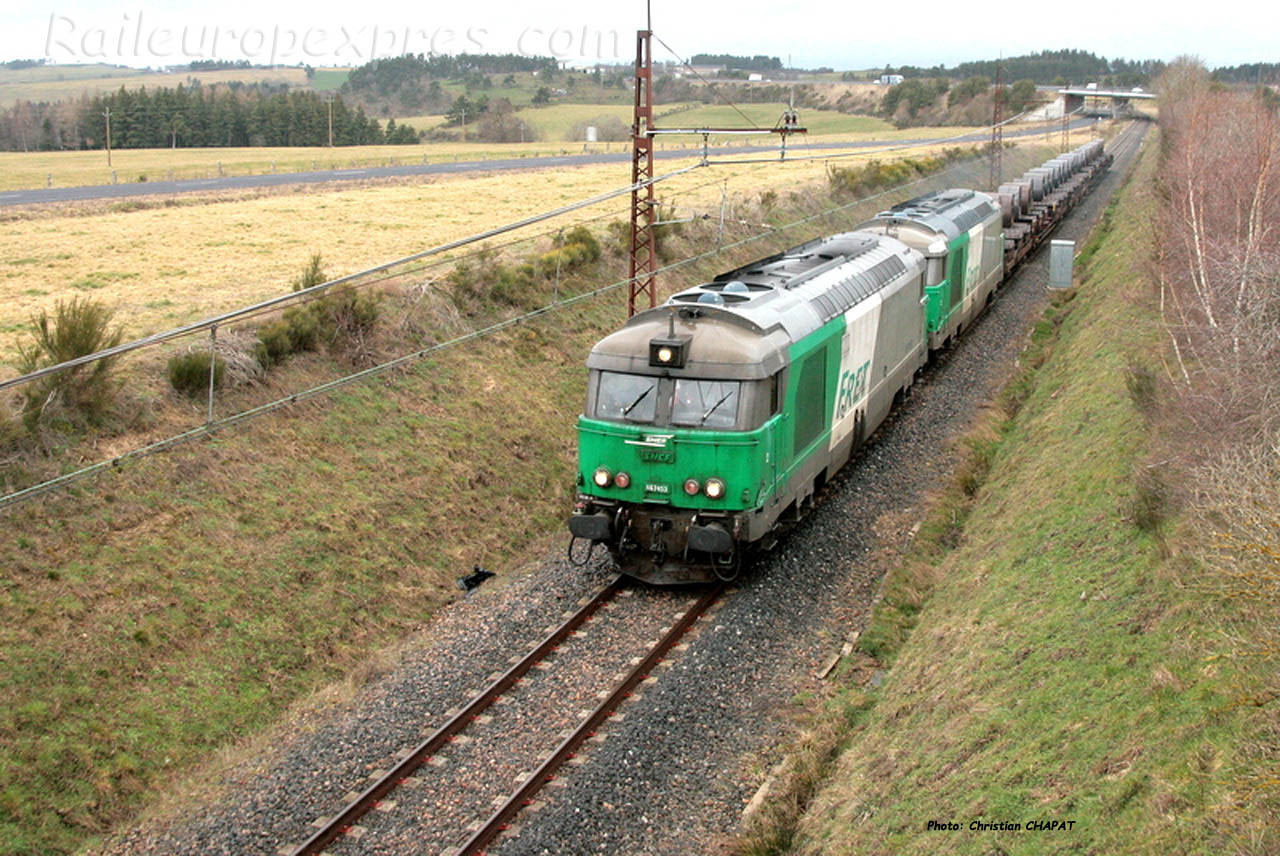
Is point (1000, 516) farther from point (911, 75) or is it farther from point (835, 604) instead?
point (911, 75)

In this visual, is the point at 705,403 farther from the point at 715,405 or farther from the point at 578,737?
the point at 578,737

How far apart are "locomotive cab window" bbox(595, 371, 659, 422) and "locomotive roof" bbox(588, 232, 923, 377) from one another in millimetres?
155

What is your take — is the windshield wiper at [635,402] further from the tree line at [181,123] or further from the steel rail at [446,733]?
the tree line at [181,123]

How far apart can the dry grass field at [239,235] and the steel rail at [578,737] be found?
36.9ft

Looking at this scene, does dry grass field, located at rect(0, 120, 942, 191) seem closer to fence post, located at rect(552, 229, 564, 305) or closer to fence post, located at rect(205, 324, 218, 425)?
fence post, located at rect(552, 229, 564, 305)

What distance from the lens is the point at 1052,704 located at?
9586mm

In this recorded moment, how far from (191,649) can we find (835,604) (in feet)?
26.3

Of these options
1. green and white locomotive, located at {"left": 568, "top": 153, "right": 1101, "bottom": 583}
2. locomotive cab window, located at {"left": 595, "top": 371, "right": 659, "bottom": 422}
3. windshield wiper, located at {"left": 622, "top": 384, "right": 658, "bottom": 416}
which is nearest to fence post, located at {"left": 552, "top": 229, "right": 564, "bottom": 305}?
green and white locomotive, located at {"left": 568, "top": 153, "right": 1101, "bottom": 583}

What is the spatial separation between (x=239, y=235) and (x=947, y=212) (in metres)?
19.4

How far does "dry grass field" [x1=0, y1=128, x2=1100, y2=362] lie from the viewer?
858 inches

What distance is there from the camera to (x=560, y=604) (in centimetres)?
1447

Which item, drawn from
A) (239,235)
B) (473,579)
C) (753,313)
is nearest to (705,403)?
(753,313)

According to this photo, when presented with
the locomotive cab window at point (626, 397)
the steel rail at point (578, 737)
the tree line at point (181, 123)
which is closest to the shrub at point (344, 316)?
the locomotive cab window at point (626, 397)

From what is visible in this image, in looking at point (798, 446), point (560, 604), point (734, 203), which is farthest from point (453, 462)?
point (734, 203)
